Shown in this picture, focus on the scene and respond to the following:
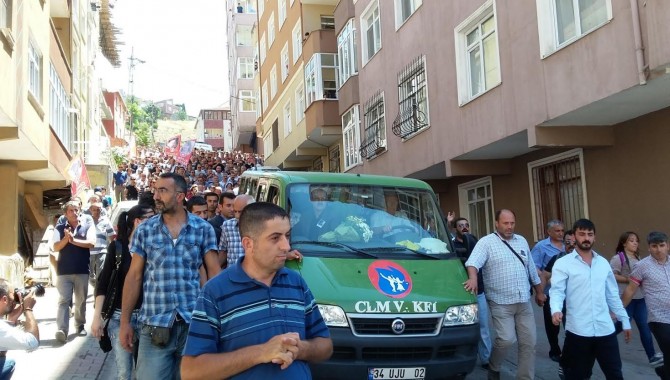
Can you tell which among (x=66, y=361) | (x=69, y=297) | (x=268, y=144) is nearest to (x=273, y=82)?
(x=268, y=144)

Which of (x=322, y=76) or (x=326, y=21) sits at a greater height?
(x=326, y=21)

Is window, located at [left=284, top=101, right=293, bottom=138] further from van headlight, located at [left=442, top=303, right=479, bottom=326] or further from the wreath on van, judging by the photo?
van headlight, located at [left=442, top=303, right=479, bottom=326]

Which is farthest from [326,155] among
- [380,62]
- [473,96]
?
[473,96]

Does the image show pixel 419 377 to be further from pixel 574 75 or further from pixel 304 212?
pixel 574 75

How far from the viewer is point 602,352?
5516 millimetres

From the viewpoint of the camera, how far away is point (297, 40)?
2788 centimetres

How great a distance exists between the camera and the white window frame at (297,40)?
26969 millimetres

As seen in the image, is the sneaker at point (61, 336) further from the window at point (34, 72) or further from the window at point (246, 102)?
the window at point (246, 102)

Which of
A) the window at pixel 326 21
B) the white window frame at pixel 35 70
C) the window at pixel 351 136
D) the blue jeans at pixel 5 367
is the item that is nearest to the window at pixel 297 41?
the window at pixel 326 21

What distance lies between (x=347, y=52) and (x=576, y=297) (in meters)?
16.7

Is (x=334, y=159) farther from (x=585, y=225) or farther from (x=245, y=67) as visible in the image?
(x=245, y=67)

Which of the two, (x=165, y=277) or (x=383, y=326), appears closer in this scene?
(x=165, y=277)

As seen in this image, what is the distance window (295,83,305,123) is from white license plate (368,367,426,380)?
72.1 ft

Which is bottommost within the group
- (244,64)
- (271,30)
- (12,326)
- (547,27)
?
(12,326)
